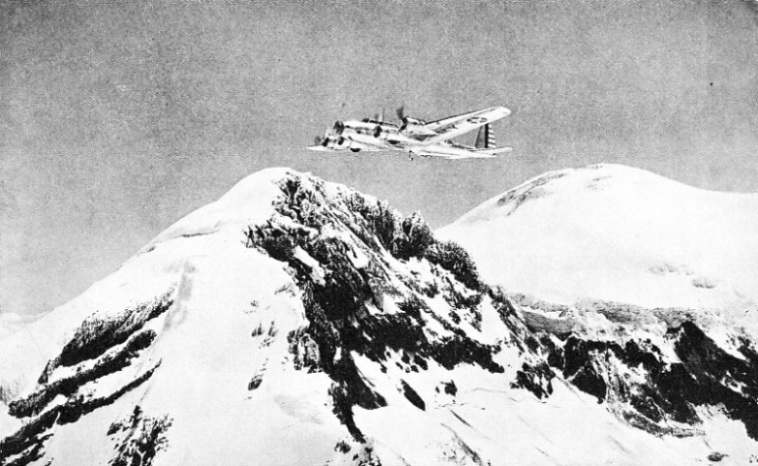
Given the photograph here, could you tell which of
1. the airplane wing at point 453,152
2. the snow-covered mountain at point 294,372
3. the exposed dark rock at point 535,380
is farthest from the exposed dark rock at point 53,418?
the exposed dark rock at point 535,380

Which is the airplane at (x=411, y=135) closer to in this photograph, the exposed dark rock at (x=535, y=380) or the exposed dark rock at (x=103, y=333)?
the exposed dark rock at (x=103, y=333)

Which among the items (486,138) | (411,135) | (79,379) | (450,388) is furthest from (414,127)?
(450,388)

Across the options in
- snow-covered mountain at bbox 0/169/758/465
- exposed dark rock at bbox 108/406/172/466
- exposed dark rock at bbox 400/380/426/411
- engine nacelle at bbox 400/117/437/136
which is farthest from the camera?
exposed dark rock at bbox 400/380/426/411

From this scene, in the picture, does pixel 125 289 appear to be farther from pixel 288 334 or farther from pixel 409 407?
Result: pixel 409 407

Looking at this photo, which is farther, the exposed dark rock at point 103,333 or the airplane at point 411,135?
the exposed dark rock at point 103,333

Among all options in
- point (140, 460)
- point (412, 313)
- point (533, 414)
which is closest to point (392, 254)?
point (412, 313)

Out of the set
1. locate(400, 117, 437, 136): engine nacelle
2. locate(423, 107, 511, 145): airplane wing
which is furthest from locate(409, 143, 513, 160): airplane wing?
locate(400, 117, 437, 136): engine nacelle

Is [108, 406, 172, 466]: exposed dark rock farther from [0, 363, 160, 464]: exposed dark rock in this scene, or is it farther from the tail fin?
the tail fin
